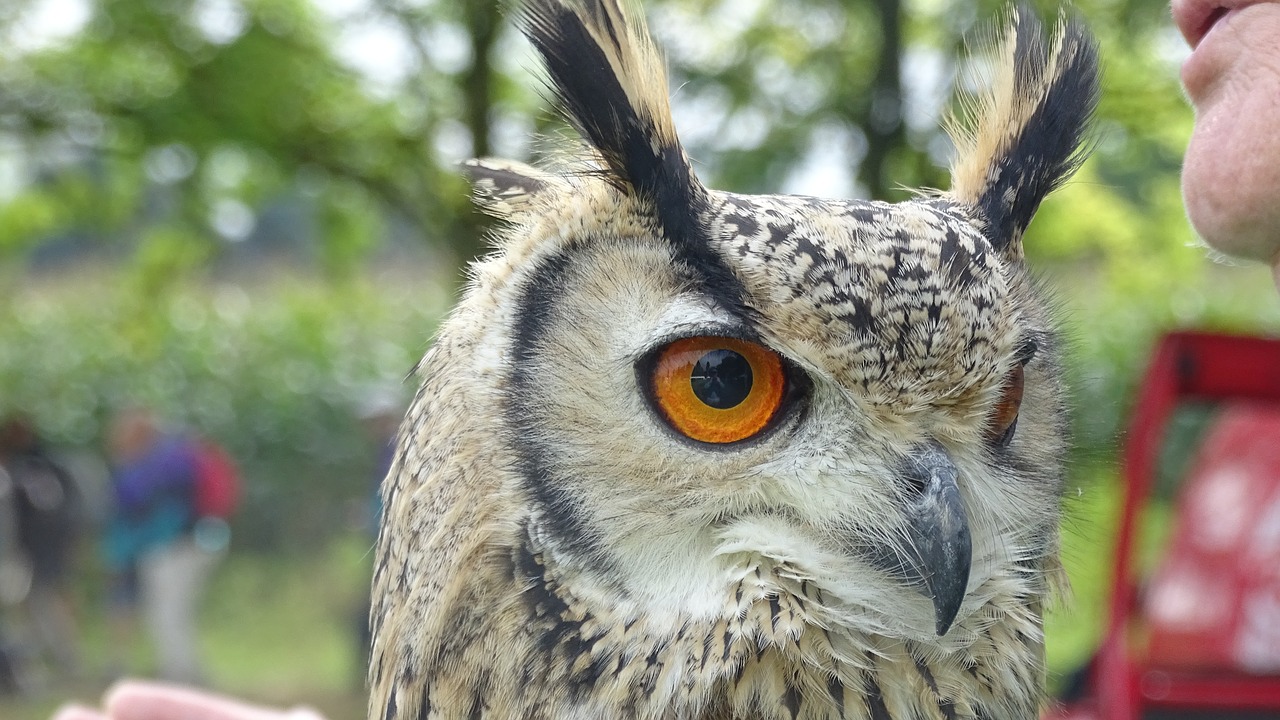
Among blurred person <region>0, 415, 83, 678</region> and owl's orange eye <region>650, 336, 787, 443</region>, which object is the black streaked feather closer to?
owl's orange eye <region>650, 336, 787, 443</region>

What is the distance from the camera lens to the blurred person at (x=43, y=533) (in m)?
8.29

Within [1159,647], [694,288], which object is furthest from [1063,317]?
[1159,647]

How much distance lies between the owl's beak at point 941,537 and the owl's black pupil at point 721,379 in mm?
217

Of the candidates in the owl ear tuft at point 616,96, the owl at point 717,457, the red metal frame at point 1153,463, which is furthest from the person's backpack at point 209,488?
the owl ear tuft at point 616,96

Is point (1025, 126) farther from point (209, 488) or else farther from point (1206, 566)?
point (209, 488)

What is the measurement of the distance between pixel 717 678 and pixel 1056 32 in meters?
0.94

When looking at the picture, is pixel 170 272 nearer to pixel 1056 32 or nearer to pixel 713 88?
pixel 713 88

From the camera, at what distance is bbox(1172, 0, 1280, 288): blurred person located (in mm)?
1178

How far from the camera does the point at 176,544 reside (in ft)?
25.0

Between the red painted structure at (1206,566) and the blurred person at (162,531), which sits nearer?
the red painted structure at (1206,566)

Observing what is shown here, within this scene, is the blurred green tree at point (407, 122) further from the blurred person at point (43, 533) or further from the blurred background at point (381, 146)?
the blurred person at point (43, 533)

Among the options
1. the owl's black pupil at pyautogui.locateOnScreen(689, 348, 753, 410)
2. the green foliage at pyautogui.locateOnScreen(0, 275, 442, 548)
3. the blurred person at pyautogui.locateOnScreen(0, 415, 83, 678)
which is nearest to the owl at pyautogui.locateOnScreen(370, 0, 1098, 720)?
the owl's black pupil at pyautogui.locateOnScreen(689, 348, 753, 410)

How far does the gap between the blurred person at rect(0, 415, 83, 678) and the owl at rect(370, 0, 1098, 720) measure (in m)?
8.12

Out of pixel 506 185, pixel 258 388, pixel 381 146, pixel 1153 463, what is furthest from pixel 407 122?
pixel 258 388
